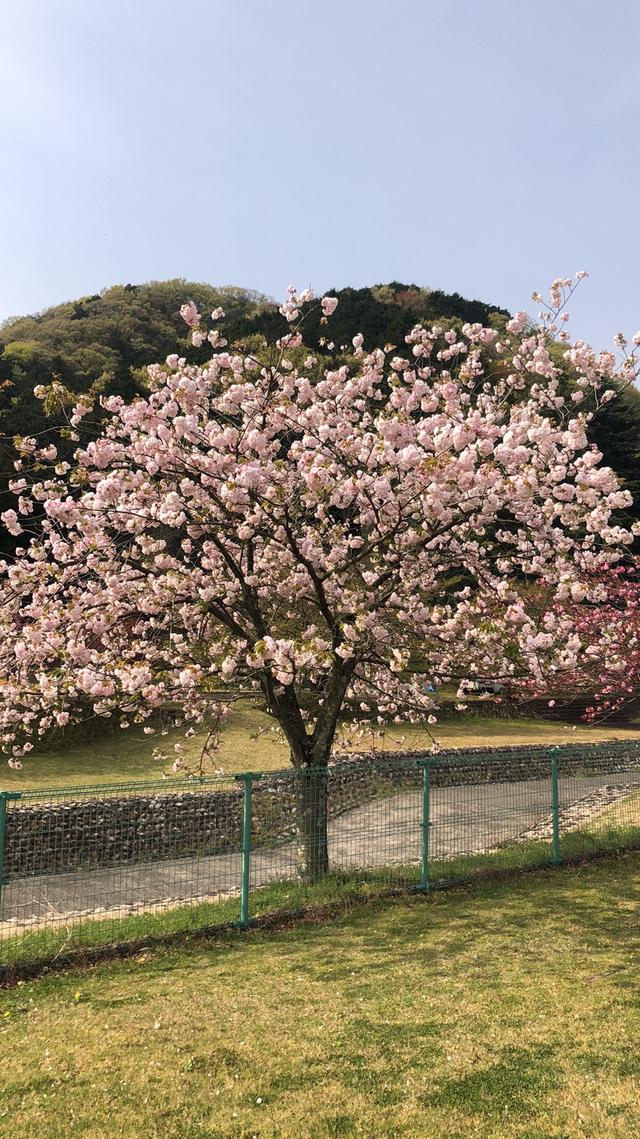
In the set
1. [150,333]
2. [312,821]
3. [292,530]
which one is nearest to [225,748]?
[312,821]

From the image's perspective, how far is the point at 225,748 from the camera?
1761 cm

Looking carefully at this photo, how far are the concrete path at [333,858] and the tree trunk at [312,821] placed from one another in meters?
0.11

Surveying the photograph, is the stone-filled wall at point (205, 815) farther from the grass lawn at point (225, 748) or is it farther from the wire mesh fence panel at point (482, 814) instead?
the grass lawn at point (225, 748)

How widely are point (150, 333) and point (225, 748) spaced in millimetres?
36405

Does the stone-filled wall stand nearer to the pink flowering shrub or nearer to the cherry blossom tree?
the pink flowering shrub

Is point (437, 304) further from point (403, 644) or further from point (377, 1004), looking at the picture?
point (377, 1004)

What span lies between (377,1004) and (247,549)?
476 cm

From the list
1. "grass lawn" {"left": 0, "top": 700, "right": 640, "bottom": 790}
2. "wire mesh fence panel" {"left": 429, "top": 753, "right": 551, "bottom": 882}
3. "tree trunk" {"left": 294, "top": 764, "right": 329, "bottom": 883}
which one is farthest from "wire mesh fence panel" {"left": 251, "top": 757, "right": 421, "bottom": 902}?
"grass lawn" {"left": 0, "top": 700, "right": 640, "bottom": 790}

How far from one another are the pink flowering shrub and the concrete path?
102 cm

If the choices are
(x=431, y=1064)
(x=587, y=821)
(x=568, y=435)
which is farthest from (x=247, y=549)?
(x=587, y=821)

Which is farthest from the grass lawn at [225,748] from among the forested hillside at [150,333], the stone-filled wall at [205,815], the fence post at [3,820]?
the forested hillside at [150,333]

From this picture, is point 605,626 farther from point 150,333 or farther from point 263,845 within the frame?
point 150,333

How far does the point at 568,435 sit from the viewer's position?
7074mm

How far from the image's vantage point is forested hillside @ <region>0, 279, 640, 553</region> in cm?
3506
